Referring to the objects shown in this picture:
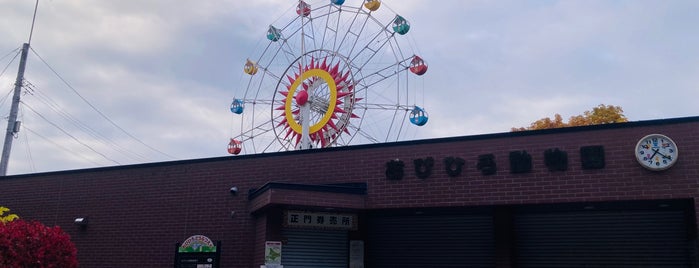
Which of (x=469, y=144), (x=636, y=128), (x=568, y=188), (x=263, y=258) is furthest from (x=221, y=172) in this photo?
(x=636, y=128)

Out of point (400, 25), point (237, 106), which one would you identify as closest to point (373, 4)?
point (400, 25)

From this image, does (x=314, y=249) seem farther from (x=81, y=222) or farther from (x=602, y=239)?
(x=81, y=222)

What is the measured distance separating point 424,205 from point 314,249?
322 cm

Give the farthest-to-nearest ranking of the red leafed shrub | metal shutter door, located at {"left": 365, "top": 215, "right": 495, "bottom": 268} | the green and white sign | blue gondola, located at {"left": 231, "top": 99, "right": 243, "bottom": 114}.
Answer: blue gondola, located at {"left": 231, "top": 99, "right": 243, "bottom": 114}, the green and white sign, metal shutter door, located at {"left": 365, "top": 215, "right": 495, "bottom": 268}, the red leafed shrub

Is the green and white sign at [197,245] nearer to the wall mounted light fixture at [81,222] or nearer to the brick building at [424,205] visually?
the brick building at [424,205]

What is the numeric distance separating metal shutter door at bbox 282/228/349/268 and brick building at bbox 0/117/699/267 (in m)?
0.03

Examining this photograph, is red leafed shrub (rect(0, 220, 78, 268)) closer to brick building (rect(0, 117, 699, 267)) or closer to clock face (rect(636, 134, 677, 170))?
brick building (rect(0, 117, 699, 267))

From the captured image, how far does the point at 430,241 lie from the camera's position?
17000 mm

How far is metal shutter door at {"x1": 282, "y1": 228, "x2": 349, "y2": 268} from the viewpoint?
16.5m

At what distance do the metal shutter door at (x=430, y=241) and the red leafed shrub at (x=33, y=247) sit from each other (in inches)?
293

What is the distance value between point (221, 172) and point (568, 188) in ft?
30.1

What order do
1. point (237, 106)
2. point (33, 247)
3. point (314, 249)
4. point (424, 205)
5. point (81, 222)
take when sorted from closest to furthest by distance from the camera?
1. point (33, 247)
2. point (424, 205)
3. point (314, 249)
4. point (81, 222)
5. point (237, 106)

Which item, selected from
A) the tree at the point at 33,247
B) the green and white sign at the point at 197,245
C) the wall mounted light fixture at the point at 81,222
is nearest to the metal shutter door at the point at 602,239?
the green and white sign at the point at 197,245

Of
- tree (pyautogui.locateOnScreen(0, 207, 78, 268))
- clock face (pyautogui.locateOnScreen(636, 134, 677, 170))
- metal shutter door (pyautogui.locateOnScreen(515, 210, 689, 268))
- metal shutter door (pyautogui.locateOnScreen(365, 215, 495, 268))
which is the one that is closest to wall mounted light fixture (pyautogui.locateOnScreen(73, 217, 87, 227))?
tree (pyautogui.locateOnScreen(0, 207, 78, 268))
